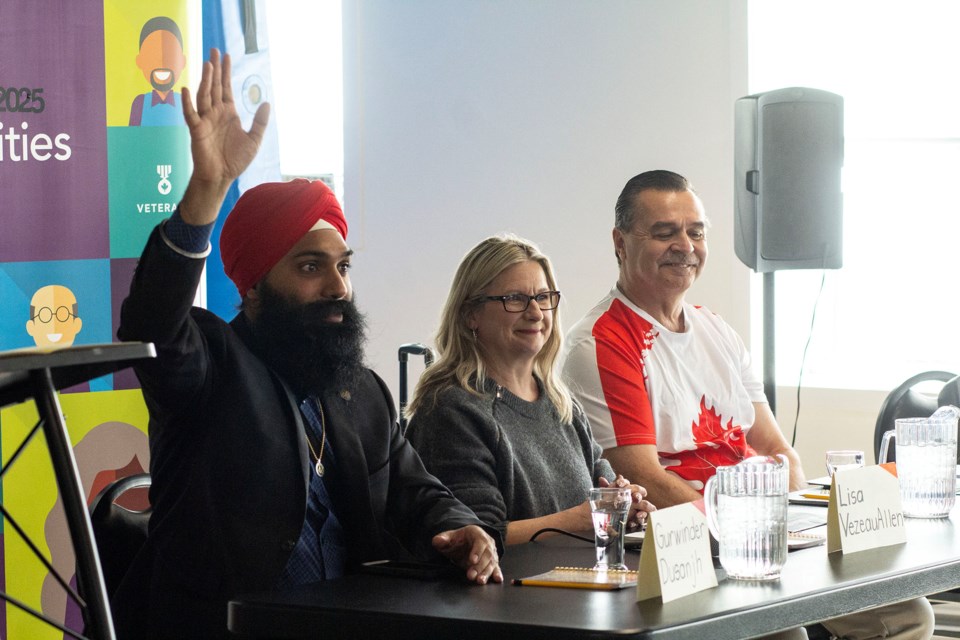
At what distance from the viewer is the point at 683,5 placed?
501 cm

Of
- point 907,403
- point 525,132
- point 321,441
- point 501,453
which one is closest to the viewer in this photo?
point 321,441

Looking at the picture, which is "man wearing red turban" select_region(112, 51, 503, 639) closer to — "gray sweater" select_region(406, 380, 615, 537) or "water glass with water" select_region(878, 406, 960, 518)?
"gray sweater" select_region(406, 380, 615, 537)

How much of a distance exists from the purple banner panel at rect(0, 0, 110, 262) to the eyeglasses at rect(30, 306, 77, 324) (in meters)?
0.14

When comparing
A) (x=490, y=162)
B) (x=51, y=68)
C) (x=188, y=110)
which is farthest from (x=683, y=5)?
(x=188, y=110)

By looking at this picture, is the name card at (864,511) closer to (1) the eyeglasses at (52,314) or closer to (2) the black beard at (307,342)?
(2) the black beard at (307,342)

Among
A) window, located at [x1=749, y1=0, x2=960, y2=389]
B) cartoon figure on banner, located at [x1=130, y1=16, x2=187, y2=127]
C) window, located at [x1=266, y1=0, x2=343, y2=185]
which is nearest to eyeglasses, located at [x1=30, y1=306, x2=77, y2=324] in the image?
→ cartoon figure on banner, located at [x1=130, y1=16, x2=187, y2=127]

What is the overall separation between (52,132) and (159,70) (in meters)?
0.35

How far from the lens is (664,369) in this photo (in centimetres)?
298

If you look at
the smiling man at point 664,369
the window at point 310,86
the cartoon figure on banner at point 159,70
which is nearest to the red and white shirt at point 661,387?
the smiling man at point 664,369

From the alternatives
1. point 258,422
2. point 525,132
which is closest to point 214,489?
A: point 258,422

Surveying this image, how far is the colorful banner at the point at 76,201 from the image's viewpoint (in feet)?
10.3

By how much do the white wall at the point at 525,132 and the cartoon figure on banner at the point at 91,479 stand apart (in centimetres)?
232

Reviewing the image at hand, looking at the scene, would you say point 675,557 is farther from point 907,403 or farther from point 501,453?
point 907,403

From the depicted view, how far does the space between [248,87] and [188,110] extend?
2.02 m
